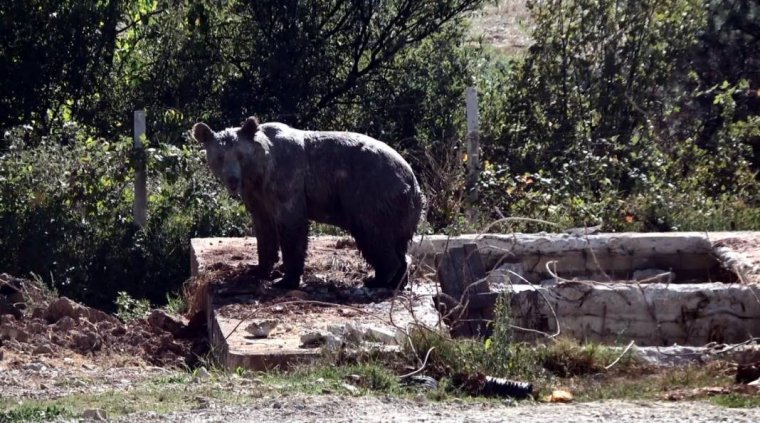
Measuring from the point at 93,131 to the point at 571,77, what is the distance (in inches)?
257

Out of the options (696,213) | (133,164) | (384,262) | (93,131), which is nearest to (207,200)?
(133,164)

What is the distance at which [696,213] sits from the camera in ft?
51.9

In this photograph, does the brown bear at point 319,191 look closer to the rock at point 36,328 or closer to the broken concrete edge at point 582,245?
the broken concrete edge at point 582,245

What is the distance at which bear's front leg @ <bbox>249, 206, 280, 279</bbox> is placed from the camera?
1177 cm

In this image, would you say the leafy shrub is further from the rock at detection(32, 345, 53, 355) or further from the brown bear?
the rock at detection(32, 345, 53, 355)

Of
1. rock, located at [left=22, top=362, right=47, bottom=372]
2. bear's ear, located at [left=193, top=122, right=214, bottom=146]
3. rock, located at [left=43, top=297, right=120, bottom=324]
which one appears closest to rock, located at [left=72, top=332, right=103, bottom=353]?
rock, located at [left=43, top=297, right=120, bottom=324]

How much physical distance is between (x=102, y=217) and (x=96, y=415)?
8.18 m

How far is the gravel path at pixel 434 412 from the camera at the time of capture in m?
7.38

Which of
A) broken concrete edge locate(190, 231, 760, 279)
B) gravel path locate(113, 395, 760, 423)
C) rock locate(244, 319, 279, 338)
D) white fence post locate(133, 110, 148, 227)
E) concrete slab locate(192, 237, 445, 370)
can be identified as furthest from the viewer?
white fence post locate(133, 110, 148, 227)

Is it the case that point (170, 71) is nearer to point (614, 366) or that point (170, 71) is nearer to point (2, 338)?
point (2, 338)

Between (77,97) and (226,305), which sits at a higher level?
(77,97)

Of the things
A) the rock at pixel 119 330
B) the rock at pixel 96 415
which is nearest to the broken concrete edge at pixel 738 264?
the rock at pixel 119 330

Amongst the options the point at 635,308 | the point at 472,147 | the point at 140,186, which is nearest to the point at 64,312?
the point at 140,186

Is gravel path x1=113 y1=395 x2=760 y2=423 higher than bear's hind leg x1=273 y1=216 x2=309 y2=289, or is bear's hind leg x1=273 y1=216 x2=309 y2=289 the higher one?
bear's hind leg x1=273 y1=216 x2=309 y2=289
